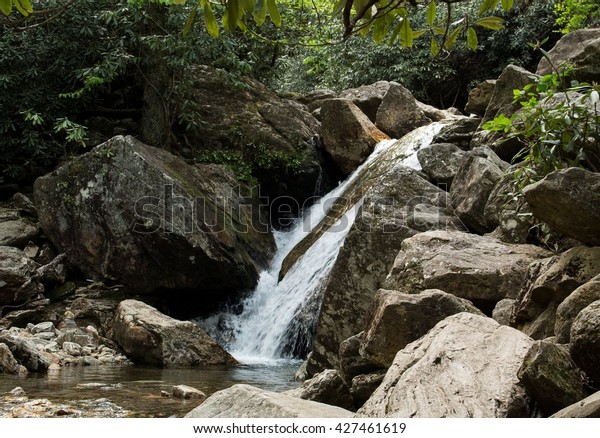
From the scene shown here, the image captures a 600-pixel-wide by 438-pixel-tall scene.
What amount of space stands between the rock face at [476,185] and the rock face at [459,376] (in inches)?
144

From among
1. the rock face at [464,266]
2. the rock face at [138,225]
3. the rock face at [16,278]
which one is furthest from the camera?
the rock face at [138,225]

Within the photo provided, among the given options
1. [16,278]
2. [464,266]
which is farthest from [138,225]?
[464,266]

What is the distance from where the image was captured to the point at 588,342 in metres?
2.90

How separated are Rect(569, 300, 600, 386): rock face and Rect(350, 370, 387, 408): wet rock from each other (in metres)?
1.71

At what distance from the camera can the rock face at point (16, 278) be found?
9.28 metres

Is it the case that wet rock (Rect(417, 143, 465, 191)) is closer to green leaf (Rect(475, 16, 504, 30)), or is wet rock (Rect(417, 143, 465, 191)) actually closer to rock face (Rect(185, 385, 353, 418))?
rock face (Rect(185, 385, 353, 418))

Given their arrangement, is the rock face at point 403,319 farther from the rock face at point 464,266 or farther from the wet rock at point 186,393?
the wet rock at point 186,393

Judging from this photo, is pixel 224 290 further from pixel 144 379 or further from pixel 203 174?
pixel 144 379

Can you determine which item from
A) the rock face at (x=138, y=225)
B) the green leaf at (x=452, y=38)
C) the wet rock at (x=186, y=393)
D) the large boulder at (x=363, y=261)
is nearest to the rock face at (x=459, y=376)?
the green leaf at (x=452, y=38)

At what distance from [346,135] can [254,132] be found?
1.80 metres

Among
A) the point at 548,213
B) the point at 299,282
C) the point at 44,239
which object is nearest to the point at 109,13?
the point at 44,239

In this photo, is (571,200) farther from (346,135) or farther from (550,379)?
(346,135)

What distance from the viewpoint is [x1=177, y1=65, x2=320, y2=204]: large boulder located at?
12.9 meters

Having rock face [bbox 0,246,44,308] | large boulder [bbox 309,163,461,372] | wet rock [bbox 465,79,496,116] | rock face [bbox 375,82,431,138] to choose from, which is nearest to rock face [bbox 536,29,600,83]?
wet rock [bbox 465,79,496,116]
